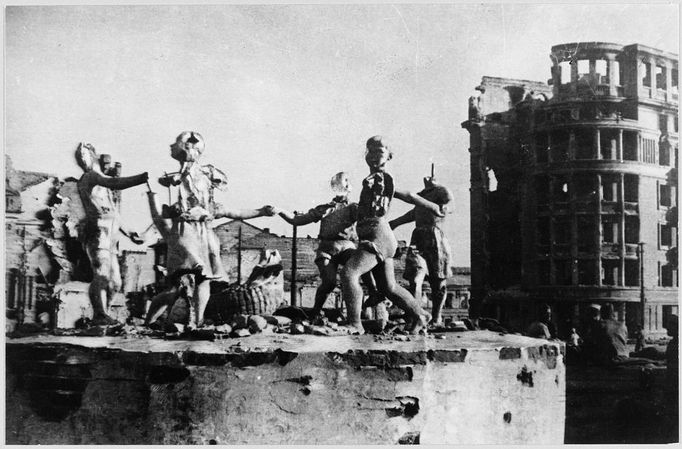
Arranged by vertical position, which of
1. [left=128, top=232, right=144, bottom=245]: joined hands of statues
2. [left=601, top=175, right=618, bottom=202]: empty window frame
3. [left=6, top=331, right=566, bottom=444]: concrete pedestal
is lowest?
[left=6, top=331, right=566, bottom=444]: concrete pedestal

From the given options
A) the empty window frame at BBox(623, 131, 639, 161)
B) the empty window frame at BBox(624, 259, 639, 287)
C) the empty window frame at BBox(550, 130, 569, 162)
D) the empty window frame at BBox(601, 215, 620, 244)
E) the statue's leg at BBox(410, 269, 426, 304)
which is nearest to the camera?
the statue's leg at BBox(410, 269, 426, 304)

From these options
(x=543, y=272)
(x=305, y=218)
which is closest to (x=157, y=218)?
(x=305, y=218)

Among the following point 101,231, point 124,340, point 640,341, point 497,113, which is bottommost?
point 640,341

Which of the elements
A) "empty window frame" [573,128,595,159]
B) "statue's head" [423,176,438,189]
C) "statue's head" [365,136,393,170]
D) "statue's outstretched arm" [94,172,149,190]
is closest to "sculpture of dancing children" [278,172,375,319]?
"statue's head" [365,136,393,170]

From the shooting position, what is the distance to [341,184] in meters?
7.29

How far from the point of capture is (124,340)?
5.81 metres

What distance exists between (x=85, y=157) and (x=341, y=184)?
2715 millimetres

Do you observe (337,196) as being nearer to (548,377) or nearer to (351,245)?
(351,245)

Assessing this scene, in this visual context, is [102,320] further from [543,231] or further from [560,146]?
[560,146]

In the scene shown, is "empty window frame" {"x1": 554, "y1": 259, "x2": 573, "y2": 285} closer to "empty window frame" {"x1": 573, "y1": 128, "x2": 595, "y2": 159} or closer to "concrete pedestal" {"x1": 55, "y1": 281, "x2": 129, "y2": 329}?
"empty window frame" {"x1": 573, "y1": 128, "x2": 595, "y2": 159}

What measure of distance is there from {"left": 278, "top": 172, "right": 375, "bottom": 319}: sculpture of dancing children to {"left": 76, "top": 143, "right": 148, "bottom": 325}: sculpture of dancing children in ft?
6.19

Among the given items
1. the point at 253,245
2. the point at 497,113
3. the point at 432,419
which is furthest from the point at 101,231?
the point at 497,113

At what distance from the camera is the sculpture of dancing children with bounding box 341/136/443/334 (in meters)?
6.35

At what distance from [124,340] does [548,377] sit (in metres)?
3.97
